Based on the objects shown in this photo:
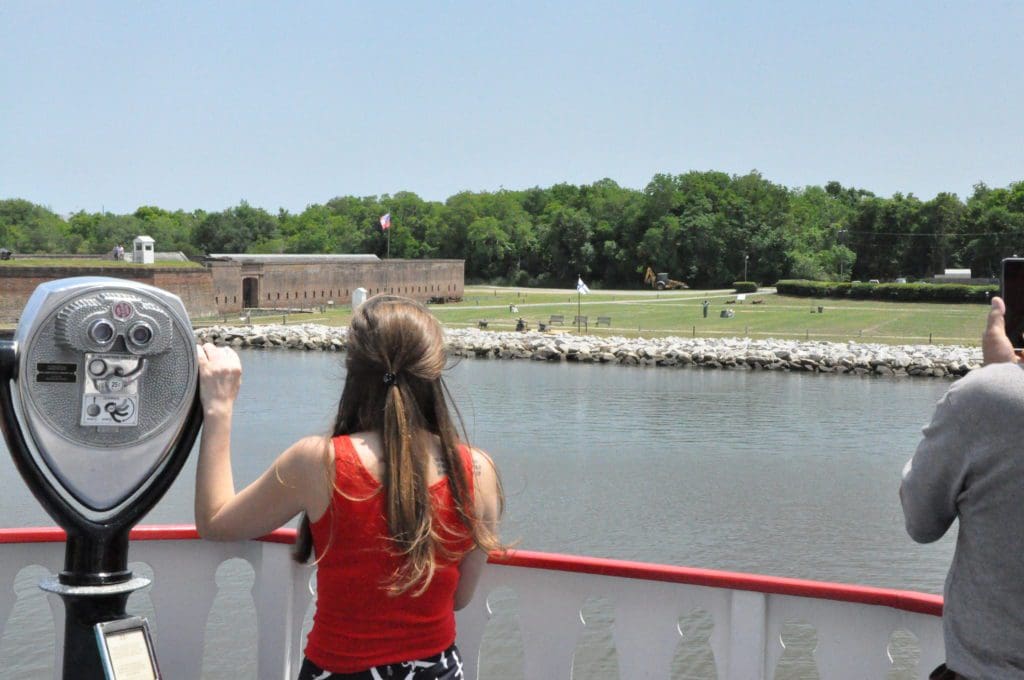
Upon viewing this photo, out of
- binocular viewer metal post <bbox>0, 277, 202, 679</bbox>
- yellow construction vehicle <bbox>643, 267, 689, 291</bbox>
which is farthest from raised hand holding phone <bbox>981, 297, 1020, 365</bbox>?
yellow construction vehicle <bbox>643, 267, 689, 291</bbox>

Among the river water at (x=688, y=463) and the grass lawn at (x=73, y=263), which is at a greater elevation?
the grass lawn at (x=73, y=263)

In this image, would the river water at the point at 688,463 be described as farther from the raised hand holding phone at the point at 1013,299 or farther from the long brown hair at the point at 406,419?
the raised hand holding phone at the point at 1013,299

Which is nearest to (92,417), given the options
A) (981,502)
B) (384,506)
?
(384,506)

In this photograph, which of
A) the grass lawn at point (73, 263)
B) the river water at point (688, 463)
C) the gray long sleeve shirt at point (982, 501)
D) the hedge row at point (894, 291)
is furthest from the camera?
the hedge row at point (894, 291)

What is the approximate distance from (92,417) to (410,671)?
82 cm

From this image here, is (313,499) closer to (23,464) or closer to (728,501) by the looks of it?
(23,464)

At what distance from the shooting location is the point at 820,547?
1642cm

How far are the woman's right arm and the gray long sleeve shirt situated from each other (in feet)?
2.49

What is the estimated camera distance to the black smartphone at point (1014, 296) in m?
2.38

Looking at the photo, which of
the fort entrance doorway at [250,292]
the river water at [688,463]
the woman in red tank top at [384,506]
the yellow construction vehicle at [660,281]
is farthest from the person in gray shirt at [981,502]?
the yellow construction vehicle at [660,281]

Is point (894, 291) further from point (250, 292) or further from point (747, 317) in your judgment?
point (250, 292)

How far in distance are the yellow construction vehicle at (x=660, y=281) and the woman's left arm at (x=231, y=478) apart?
98391 mm

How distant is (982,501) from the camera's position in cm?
213

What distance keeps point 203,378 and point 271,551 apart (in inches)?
32.3
